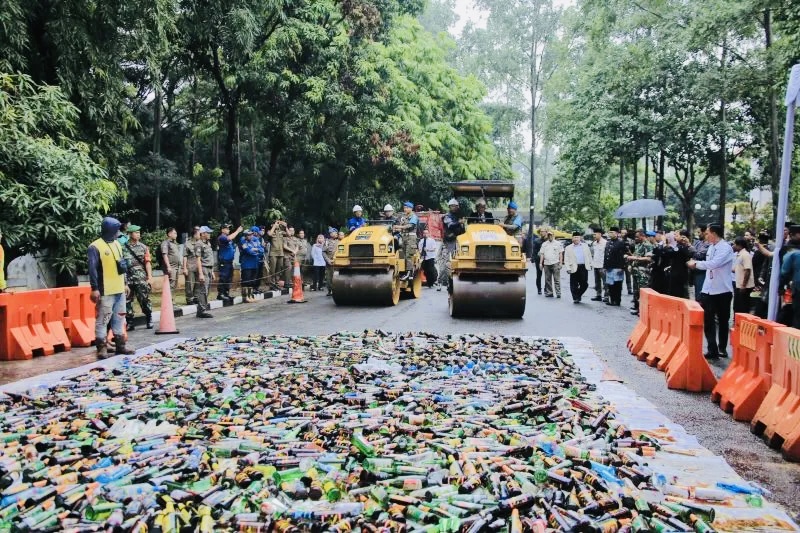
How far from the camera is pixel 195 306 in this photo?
1667 cm

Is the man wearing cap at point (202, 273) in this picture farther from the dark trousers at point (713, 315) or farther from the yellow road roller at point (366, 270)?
the dark trousers at point (713, 315)

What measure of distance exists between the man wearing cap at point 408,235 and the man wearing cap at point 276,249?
4.26 meters

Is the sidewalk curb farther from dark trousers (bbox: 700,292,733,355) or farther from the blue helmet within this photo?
dark trousers (bbox: 700,292,733,355)

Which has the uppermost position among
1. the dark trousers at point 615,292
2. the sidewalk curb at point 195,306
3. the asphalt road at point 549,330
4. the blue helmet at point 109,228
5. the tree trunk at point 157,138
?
the tree trunk at point 157,138

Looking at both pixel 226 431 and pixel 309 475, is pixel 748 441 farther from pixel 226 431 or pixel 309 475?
pixel 226 431

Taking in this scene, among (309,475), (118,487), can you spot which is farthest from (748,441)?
(118,487)

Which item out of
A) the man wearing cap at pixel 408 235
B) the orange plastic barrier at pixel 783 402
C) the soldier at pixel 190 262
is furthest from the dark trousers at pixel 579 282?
the orange plastic barrier at pixel 783 402

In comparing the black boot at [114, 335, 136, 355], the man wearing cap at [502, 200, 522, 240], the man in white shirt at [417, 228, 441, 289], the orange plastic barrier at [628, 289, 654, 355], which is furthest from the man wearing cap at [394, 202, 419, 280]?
the black boot at [114, 335, 136, 355]

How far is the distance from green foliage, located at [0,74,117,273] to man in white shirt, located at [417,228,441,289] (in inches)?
393

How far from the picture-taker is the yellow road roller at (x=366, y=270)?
1630 cm

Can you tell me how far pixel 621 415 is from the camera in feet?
22.2

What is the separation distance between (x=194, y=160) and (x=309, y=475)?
25.9 m

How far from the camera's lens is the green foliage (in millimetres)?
11664

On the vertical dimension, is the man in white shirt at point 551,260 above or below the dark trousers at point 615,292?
above
